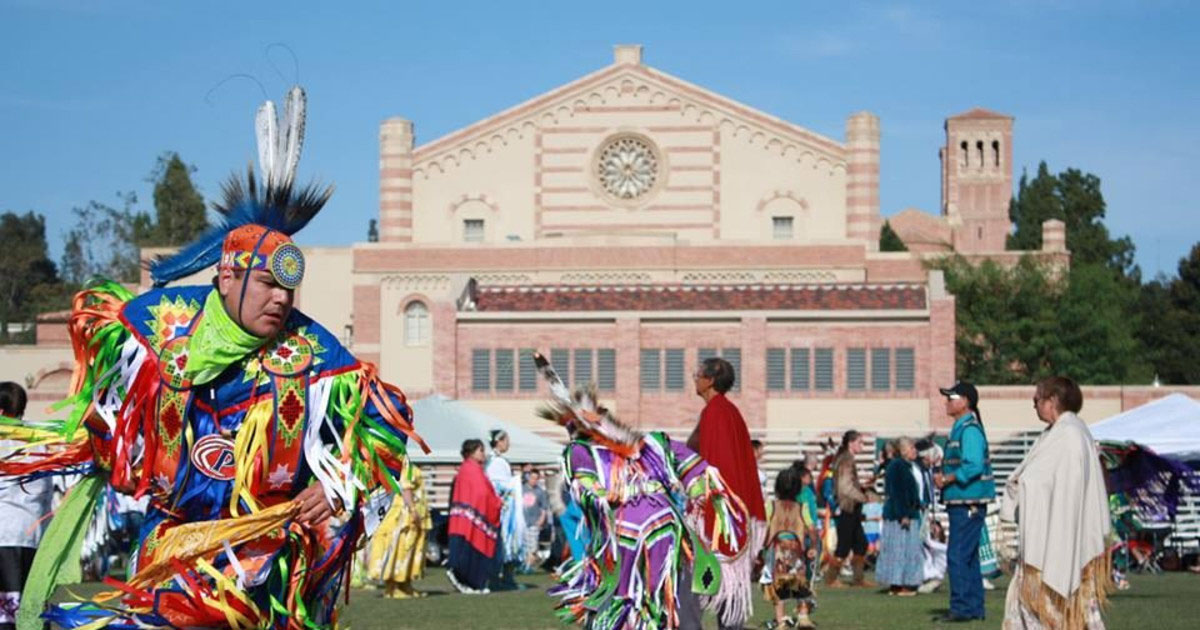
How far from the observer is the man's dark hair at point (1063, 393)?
11.5 metres

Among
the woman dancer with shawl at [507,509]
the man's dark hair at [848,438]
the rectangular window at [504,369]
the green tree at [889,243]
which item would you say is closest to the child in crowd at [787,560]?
the man's dark hair at [848,438]

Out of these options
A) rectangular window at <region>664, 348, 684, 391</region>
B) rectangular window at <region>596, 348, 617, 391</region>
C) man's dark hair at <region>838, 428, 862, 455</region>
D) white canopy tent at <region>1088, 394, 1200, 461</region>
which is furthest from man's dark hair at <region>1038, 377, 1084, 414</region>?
rectangular window at <region>596, 348, 617, 391</region>

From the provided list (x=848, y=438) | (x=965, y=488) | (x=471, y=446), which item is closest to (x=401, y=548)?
(x=471, y=446)

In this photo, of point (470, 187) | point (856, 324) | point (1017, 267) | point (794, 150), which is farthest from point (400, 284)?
point (1017, 267)

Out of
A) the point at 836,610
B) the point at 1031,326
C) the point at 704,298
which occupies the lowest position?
the point at 836,610

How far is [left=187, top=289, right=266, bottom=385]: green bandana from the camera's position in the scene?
700 centimetres

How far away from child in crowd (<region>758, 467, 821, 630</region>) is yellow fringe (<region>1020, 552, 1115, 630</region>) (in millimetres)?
4017

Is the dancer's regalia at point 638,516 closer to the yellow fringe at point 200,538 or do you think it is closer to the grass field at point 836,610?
the yellow fringe at point 200,538

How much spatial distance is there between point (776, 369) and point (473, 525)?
93.1 feet

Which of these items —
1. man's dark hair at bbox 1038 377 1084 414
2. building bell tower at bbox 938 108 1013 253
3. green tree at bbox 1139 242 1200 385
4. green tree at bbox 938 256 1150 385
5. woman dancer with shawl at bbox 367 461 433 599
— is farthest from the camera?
building bell tower at bbox 938 108 1013 253

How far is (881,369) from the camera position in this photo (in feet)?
162

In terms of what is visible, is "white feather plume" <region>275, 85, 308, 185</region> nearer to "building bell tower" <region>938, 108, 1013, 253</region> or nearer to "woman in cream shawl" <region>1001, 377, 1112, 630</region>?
"woman in cream shawl" <region>1001, 377, 1112, 630</region>

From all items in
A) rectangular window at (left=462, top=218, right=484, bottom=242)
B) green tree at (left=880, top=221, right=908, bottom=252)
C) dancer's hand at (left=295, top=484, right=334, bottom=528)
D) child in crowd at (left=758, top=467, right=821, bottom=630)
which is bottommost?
child in crowd at (left=758, top=467, right=821, bottom=630)

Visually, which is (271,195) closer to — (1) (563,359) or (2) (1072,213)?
(1) (563,359)
